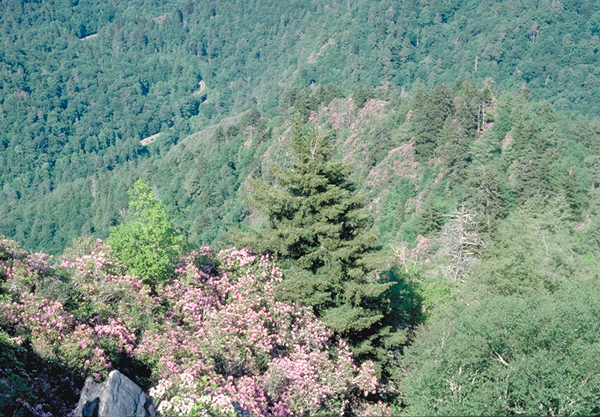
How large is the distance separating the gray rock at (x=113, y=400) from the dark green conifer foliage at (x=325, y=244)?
8039 millimetres

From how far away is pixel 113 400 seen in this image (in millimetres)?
9352

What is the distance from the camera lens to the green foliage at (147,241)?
54.8ft

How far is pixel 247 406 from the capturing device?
12.7 m

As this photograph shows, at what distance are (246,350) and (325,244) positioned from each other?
16.1 ft

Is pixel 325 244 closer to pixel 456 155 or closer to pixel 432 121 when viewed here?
pixel 456 155

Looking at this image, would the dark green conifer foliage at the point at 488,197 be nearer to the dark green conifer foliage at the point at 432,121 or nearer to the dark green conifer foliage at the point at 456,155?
the dark green conifer foliage at the point at 456,155

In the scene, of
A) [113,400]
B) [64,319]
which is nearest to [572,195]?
[64,319]

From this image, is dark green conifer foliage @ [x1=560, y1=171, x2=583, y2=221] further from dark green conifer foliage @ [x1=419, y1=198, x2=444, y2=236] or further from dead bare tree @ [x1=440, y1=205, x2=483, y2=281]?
dead bare tree @ [x1=440, y1=205, x2=483, y2=281]

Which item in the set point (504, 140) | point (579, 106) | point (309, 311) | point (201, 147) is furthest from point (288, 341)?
point (579, 106)

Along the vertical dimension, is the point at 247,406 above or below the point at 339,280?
above

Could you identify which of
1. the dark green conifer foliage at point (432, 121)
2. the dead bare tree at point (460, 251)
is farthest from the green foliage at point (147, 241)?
the dark green conifer foliage at point (432, 121)

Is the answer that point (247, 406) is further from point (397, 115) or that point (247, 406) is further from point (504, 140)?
point (397, 115)

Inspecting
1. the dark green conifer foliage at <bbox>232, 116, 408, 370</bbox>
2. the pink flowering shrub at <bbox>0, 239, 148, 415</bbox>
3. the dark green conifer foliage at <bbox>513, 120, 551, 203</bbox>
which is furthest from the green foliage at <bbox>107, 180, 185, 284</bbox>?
the dark green conifer foliage at <bbox>513, 120, 551, 203</bbox>

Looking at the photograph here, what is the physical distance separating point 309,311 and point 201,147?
397 ft
